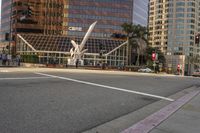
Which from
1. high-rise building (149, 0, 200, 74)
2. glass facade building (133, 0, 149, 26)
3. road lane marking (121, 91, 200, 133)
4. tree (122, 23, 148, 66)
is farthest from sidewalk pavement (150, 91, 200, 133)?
high-rise building (149, 0, 200, 74)

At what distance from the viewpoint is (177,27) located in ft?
587

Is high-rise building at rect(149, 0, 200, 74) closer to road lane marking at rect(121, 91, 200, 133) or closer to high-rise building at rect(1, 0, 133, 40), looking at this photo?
high-rise building at rect(1, 0, 133, 40)

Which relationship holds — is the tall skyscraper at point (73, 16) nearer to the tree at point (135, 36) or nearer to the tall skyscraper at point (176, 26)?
the tree at point (135, 36)

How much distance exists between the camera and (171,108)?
11.3 metres

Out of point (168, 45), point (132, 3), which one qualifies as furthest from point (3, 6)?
point (168, 45)

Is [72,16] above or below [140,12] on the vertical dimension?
below

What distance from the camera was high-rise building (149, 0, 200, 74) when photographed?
17488 cm

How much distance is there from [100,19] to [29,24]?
26948 mm

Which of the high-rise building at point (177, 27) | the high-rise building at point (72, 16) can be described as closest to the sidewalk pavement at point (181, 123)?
the high-rise building at point (72, 16)

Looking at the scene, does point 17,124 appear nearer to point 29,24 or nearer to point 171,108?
point 171,108

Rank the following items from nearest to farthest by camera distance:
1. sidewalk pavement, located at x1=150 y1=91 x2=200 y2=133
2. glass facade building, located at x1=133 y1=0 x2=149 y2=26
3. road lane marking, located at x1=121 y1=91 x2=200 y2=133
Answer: road lane marking, located at x1=121 y1=91 x2=200 y2=133 → sidewalk pavement, located at x1=150 y1=91 x2=200 y2=133 → glass facade building, located at x1=133 y1=0 x2=149 y2=26

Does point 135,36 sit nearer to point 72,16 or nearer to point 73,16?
point 73,16

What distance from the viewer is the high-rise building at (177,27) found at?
174875 mm

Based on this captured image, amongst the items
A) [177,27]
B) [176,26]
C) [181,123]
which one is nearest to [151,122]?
[181,123]
